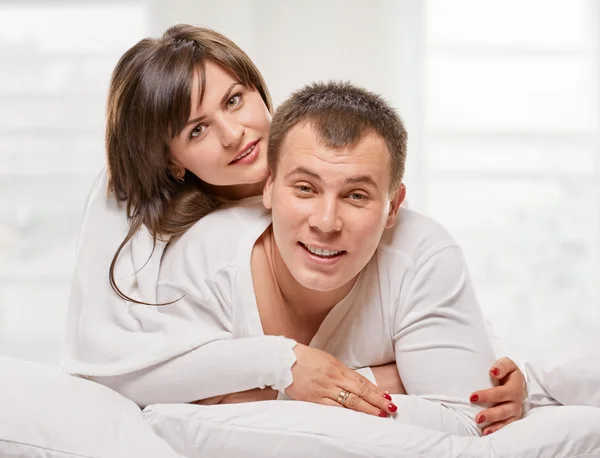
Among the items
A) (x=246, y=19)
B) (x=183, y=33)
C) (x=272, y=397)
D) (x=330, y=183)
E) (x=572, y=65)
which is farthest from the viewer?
(x=572, y=65)

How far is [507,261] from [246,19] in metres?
1.93

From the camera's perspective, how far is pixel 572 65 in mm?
4602

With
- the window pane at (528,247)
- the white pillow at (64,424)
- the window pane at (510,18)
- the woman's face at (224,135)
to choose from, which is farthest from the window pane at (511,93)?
the white pillow at (64,424)

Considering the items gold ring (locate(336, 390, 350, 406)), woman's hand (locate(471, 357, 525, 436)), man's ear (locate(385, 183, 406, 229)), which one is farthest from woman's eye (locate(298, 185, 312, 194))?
woman's hand (locate(471, 357, 525, 436))

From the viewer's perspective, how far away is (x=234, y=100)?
212 centimetres

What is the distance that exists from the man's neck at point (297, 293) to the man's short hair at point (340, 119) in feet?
0.69

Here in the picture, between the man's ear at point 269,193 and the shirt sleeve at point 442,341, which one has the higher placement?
the man's ear at point 269,193

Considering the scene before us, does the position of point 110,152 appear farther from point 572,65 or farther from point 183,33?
point 572,65

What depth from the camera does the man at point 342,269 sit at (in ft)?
5.71

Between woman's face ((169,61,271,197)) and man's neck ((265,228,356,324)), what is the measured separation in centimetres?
18

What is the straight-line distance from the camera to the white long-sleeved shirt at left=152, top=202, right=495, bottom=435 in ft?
5.98

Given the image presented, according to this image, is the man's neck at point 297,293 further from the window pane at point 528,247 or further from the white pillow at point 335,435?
the window pane at point 528,247

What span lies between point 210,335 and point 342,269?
0.32m

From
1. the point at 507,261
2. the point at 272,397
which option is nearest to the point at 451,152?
the point at 507,261
